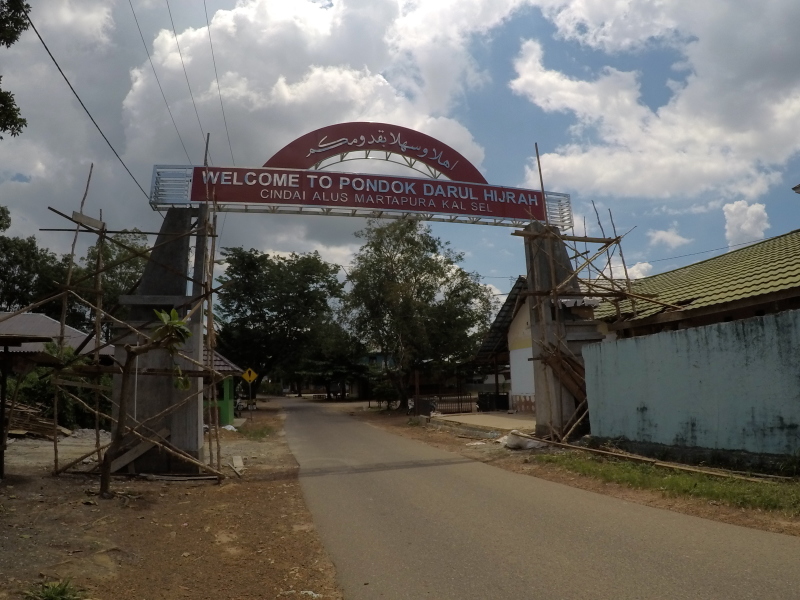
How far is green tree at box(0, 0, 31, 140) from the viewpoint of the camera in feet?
29.2

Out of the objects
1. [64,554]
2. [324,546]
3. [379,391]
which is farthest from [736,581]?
[379,391]

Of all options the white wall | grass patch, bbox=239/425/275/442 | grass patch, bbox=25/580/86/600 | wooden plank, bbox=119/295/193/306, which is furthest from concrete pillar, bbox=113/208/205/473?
the white wall

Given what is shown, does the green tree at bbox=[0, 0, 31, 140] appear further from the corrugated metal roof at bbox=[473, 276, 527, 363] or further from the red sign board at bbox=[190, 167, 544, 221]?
the corrugated metal roof at bbox=[473, 276, 527, 363]

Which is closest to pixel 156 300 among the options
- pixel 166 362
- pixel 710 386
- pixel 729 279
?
pixel 166 362

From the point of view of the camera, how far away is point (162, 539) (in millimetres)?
6938

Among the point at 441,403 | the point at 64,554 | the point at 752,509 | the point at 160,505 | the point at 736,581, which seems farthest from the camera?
the point at 441,403

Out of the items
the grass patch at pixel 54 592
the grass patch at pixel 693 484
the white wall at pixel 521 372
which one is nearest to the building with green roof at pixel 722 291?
the grass patch at pixel 693 484

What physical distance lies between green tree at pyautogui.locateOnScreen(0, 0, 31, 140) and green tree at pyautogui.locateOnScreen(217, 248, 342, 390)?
31773 mm

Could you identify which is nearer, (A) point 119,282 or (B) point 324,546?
(B) point 324,546

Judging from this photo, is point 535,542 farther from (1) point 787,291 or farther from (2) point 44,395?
(2) point 44,395

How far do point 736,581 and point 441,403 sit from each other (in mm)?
26560

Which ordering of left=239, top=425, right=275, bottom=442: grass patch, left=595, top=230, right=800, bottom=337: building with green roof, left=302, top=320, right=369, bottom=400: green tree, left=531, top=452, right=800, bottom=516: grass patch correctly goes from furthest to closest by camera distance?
left=302, top=320, right=369, bottom=400: green tree → left=239, top=425, right=275, bottom=442: grass patch → left=595, top=230, right=800, bottom=337: building with green roof → left=531, top=452, right=800, bottom=516: grass patch

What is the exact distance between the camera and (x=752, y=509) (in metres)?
7.31

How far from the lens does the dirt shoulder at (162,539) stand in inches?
205
